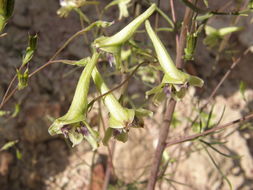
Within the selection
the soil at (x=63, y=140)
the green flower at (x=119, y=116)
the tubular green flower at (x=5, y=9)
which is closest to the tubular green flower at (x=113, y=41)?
the green flower at (x=119, y=116)

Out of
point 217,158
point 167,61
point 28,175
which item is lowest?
point 217,158

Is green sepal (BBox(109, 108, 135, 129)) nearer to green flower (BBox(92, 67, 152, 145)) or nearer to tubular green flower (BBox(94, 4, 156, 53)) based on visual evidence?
green flower (BBox(92, 67, 152, 145))

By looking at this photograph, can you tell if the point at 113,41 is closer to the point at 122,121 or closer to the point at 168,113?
the point at 122,121

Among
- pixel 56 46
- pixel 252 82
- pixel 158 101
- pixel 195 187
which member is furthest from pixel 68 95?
pixel 252 82

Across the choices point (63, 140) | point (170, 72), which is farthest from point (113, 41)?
point (63, 140)

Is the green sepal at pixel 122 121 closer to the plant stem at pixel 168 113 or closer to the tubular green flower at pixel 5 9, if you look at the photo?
the plant stem at pixel 168 113

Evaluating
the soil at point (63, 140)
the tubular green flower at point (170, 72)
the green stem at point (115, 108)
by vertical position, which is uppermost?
the tubular green flower at point (170, 72)

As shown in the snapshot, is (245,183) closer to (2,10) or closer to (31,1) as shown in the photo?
(31,1)

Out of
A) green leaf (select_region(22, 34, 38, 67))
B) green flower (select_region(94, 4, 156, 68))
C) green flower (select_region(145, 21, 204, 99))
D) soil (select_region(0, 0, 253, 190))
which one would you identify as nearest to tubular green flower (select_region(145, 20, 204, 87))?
green flower (select_region(145, 21, 204, 99))
